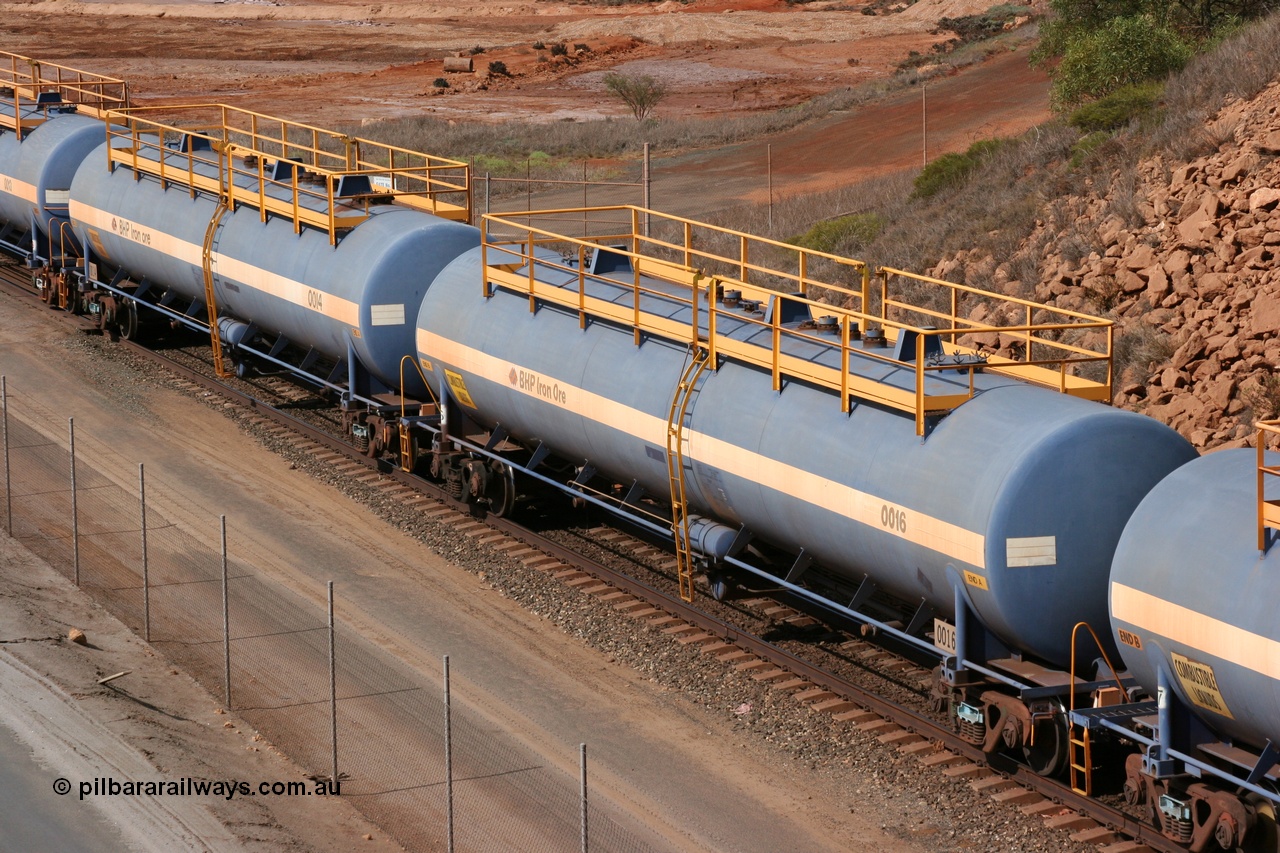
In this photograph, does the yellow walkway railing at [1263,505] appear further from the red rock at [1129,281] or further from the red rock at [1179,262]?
the red rock at [1129,281]

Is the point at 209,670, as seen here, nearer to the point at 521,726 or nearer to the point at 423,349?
the point at 521,726

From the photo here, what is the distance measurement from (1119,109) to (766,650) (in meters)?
20.5

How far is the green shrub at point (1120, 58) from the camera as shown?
3647cm

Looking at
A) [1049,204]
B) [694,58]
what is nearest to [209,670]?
[1049,204]

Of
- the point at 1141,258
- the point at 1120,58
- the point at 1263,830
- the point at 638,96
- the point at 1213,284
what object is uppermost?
the point at 1120,58

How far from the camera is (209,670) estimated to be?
688 inches

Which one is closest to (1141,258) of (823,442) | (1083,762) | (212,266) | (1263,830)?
(823,442)

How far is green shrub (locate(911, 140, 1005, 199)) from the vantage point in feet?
123

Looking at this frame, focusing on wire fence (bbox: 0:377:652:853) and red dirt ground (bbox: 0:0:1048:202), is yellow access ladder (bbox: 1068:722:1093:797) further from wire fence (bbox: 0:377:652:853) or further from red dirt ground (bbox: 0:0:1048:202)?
red dirt ground (bbox: 0:0:1048:202)

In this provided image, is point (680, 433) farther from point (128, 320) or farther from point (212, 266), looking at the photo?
point (128, 320)

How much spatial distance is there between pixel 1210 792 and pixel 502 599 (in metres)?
9.93

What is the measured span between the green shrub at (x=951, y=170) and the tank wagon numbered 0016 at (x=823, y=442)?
9.52 m

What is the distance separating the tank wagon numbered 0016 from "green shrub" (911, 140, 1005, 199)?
9520mm

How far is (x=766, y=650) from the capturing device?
57.9ft
